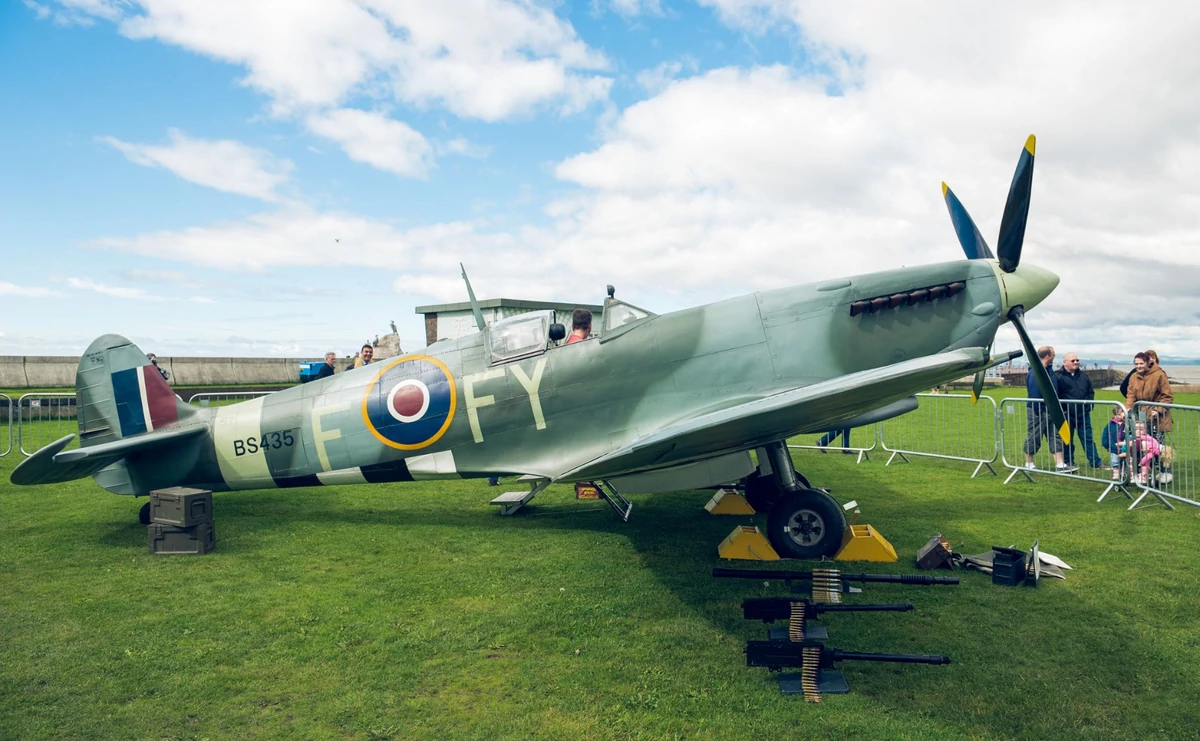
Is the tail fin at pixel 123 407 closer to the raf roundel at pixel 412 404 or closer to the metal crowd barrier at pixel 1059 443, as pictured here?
the raf roundel at pixel 412 404

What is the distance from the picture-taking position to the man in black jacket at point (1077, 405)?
9.52 metres

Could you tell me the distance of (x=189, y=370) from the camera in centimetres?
2662

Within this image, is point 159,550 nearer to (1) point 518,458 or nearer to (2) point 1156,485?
(1) point 518,458

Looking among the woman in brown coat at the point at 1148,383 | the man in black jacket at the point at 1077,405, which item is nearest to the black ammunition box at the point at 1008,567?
the woman in brown coat at the point at 1148,383

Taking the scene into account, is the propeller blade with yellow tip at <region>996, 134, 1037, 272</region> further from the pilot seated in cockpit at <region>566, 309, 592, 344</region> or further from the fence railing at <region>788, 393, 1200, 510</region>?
the pilot seated in cockpit at <region>566, 309, 592, 344</region>

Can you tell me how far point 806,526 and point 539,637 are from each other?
8.68 feet

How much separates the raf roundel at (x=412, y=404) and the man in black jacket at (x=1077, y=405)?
8648 mm

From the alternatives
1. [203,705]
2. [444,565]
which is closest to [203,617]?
[203,705]

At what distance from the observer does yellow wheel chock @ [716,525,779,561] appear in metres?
5.61

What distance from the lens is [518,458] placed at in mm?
6238

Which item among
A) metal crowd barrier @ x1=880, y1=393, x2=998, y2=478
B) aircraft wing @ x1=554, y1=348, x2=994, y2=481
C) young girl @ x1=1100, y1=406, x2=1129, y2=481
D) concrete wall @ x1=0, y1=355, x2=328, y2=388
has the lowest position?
metal crowd barrier @ x1=880, y1=393, x2=998, y2=478

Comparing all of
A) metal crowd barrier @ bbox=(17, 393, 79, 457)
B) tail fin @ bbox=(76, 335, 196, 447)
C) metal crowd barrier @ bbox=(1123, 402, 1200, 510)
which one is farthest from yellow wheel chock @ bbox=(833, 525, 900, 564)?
metal crowd barrier @ bbox=(17, 393, 79, 457)

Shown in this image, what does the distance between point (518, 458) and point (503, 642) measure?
2445mm

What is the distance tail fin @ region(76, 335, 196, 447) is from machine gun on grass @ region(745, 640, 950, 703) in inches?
258
